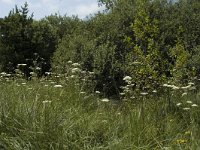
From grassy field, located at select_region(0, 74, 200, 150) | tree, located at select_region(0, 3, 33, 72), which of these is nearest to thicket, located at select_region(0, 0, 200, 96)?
tree, located at select_region(0, 3, 33, 72)

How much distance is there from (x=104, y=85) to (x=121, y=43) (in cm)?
297

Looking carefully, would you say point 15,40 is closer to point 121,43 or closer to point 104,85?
point 121,43

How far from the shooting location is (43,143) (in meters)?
5.61

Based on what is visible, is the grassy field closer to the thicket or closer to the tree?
the thicket

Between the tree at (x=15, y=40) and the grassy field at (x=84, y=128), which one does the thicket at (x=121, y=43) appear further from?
the grassy field at (x=84, y=128)

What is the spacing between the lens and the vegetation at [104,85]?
588cm

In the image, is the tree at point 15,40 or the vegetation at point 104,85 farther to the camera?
the tree at point 15,40

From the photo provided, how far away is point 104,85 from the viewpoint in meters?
11.8

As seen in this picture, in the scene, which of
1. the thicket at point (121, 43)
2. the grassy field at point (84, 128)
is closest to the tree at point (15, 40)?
the thicket at point (121, 43)

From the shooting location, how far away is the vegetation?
5875 millimetres

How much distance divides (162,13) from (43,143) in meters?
10.0

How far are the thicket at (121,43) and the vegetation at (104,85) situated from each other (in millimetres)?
31

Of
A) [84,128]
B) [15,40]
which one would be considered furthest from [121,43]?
[84,128]

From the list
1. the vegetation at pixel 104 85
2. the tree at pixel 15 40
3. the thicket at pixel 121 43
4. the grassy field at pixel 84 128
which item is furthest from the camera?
the tree at pixel 15 40
